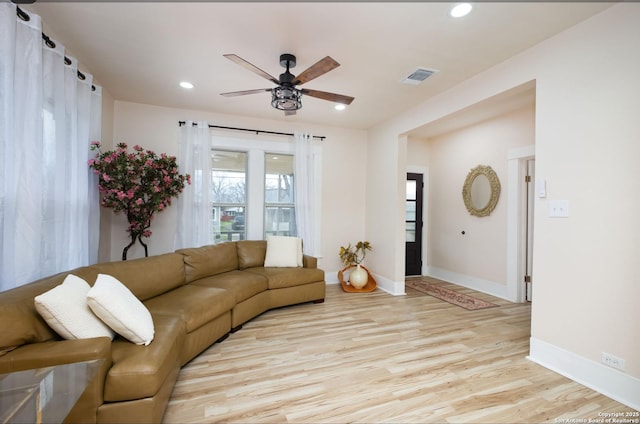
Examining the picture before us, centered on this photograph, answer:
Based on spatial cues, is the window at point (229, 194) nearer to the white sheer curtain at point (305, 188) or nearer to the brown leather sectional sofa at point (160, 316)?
the brown leather sectional sofa at point (160, 316)

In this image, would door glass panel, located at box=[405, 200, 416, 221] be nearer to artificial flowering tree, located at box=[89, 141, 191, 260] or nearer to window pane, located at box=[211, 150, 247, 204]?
window pane, located at box=[211, 150, 247, 204]

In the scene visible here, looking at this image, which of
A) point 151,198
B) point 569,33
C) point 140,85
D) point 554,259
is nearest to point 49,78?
point 140,85

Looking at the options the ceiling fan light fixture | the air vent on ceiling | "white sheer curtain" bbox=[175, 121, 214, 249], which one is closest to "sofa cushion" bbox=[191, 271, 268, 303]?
"white sheer curtain" bbox=[175, 121, 214, 249]

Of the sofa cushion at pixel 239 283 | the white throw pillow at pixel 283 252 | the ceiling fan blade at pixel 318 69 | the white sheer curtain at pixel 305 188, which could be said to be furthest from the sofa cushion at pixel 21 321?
the white sheer curtain at pixel 305 188

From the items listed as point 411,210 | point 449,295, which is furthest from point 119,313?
point 411,210

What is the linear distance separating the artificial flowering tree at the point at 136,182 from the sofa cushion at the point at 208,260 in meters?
0.76

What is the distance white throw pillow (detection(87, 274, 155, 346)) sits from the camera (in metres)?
1.62

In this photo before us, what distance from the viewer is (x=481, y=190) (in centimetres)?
460

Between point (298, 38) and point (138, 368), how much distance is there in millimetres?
2640

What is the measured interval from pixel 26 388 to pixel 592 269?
3382mm

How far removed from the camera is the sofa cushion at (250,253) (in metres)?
3.90

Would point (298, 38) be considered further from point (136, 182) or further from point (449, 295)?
point (449, 295)

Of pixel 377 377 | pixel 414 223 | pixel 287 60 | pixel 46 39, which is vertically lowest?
pixel 377 377

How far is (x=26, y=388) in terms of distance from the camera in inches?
43.3
